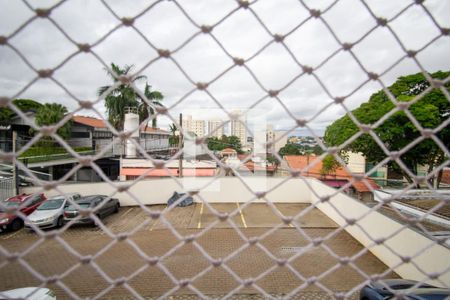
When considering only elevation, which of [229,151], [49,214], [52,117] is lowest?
[49,214]

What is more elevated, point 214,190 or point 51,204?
point 51,204

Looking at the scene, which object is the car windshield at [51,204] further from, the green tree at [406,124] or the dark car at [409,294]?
the green tree at [406,124]

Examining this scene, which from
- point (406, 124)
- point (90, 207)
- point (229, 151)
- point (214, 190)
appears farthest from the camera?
point (229, 151)

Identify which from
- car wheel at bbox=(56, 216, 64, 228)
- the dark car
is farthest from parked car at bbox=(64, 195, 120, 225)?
the dark car

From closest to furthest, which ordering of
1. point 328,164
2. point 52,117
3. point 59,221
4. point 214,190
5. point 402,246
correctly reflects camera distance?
point 402,246 < point 59,221 < point 214,190 < point 52,117 < point 328,164

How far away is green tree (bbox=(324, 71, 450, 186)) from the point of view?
9008mm

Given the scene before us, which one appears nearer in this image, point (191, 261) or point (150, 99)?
point (191, 261)

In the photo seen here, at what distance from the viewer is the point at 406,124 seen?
901 centimetres

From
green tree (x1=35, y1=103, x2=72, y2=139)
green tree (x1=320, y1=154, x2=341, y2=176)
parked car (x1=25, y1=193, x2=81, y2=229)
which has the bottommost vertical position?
parked car (x1=25, y1=193, x2=81, y2=229)

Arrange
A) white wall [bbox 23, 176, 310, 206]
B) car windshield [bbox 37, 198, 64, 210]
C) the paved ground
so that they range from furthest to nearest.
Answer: white wall [bbox 23, 176, 310, 206] < car windshield [bbox 37, 198, 64, 210] < the paved ground

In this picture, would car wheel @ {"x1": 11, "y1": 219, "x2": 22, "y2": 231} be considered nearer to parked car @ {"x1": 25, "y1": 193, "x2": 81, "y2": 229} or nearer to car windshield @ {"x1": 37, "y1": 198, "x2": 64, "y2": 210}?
parked car @ {"x1": 25, "y1": 193, "x2": 81, "y2": 229}

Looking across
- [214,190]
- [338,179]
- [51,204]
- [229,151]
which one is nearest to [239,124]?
[51,204]

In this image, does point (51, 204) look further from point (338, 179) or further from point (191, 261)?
point (338, 179)

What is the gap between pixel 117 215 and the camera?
8836mm
